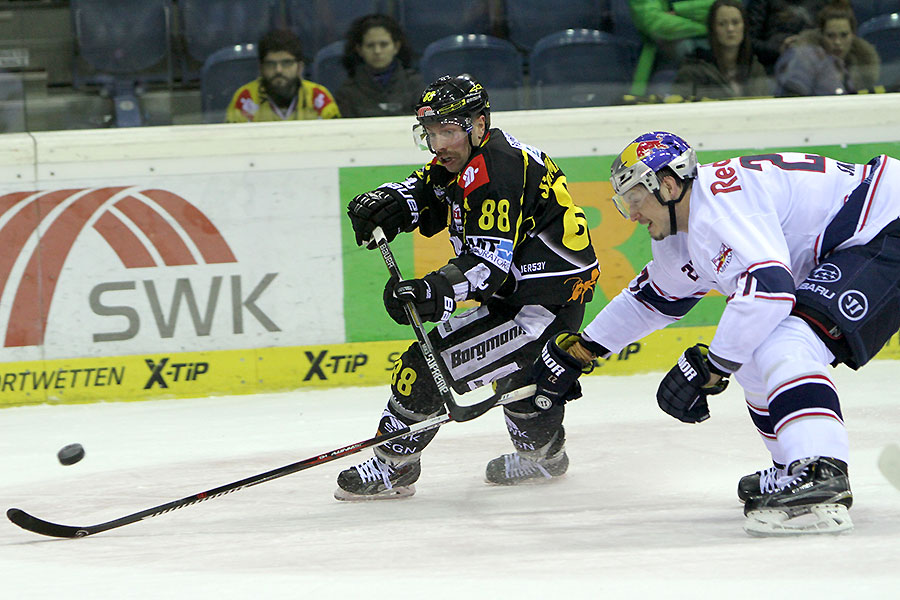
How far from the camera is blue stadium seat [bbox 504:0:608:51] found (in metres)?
5.56

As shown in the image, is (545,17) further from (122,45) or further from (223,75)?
(122,45)

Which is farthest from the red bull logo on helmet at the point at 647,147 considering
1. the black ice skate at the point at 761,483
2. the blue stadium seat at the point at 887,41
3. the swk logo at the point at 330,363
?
the blue stadium seat at the point at 887,41

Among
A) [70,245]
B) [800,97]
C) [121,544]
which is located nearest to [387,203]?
[121,544]

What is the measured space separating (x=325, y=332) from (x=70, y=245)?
1.18m

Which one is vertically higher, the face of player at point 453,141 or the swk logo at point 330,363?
the face of player at point 453,141

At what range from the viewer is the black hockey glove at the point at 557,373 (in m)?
3.11

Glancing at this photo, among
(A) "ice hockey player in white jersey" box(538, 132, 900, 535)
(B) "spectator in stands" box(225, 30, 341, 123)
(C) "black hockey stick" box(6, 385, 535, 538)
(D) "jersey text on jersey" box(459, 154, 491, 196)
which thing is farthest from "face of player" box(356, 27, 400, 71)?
(A) "ice hockey player in white jersey" box(538, 132, 900, 535)

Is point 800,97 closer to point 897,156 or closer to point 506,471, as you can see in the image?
point 897,156

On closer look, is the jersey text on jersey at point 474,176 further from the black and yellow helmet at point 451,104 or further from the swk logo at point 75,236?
the swk logo at point 75,236

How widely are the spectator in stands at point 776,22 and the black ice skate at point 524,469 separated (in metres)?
2.82

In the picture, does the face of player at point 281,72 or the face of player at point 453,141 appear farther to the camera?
the face of player at point 281,72

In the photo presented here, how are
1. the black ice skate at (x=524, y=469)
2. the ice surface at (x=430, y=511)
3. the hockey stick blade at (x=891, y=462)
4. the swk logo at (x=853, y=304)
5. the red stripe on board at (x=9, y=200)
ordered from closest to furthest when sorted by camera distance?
1. the ice surface at (x=430, y=511)
2. the swk logo at (x=853, y=304)
3. the hockey stick blade at (x=891, y=462)
4. the black ice skate at (x=524, y=469)
5. the red stripe on board at (x=9, y=200)

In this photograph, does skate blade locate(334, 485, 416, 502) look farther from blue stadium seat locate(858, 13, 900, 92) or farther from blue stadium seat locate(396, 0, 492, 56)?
blue stadium seat locate(858, 13, 900, 92)

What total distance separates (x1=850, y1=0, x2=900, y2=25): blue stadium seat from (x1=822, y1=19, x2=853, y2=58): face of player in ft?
0.24
